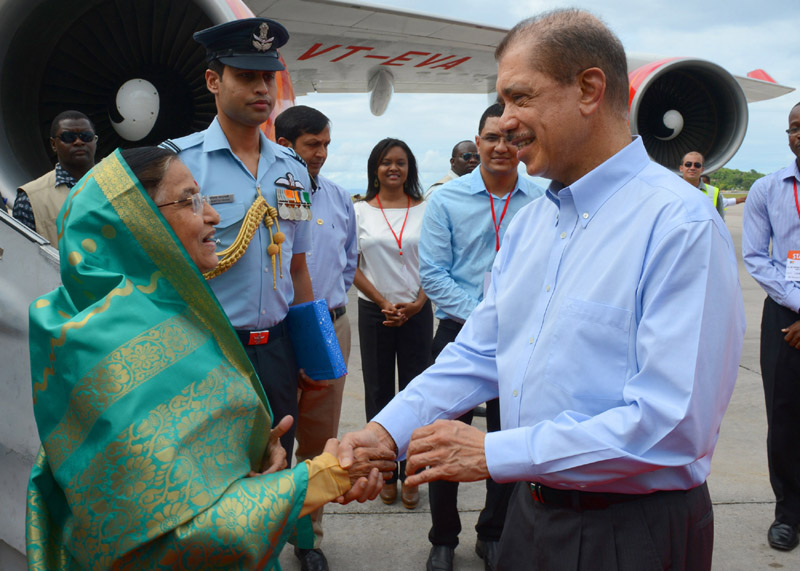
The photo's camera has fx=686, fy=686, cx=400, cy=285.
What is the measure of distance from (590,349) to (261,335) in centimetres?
131

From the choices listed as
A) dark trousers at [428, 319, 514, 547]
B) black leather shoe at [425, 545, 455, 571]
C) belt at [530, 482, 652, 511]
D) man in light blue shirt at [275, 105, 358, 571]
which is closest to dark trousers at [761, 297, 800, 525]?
dark trousers at [428, 319, 514, 547]

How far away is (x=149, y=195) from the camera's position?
1.50m

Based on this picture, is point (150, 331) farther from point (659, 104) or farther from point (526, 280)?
point (659, 104)

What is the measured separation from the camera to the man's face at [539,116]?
133 cm

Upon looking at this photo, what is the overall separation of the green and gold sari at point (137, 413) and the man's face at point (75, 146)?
2127 mm

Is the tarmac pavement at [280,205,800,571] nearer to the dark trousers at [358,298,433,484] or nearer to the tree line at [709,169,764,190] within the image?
the dark trousers at [358,298,433,484]

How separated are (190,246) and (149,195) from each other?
143 millimetres

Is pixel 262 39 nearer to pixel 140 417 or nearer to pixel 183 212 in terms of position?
pixel 183 212

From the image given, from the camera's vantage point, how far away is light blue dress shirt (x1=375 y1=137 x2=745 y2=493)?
117 centimetres

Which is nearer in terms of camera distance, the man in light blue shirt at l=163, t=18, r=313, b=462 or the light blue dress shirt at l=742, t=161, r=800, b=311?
the man in light blue shirt at l=163, t=18, r=313, b=462

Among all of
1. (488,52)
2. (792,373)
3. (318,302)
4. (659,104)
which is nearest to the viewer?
(318,302)

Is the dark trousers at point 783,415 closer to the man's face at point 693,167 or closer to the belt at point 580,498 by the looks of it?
the belt at point 580,498

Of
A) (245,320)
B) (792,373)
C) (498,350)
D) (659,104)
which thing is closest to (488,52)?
(659,104)

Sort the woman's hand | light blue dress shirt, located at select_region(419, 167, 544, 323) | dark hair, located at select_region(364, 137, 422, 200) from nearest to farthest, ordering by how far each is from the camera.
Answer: light blue dress shirt, located at select_region(419, 167, 544, 323)
the woman's hand
dark hair, located at select_region(364, 137, 422, 200)
